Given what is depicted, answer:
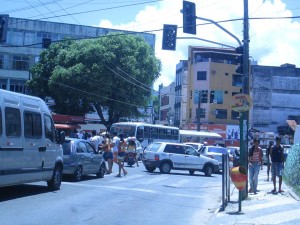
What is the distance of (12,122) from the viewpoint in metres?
12.5

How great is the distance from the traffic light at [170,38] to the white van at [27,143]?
5.61 metres

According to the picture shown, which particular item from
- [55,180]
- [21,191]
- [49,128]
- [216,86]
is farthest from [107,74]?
[21,191]

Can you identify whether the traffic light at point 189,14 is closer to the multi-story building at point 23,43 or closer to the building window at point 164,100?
the multi-story building at point 23,43

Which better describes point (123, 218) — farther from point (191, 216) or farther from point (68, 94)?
point (68, 94)

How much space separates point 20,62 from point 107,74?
2151cm

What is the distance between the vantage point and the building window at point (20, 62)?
64.5 metres

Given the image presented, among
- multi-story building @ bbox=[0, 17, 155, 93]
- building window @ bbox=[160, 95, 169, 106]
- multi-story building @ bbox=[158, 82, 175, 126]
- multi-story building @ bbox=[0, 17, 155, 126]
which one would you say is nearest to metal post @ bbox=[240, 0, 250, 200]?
multi-story building @ bbox=[0, 17, 155, 126]

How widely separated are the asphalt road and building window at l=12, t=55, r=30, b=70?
4847 centimetres

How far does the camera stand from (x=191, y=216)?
1197cm

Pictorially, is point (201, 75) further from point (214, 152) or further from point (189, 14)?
point (189, 14)

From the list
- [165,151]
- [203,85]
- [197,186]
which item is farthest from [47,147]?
[203,85]

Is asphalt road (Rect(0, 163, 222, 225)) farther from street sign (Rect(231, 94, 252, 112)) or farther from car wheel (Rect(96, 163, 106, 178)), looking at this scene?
street sign (Rect(231, 94, 252, 112))

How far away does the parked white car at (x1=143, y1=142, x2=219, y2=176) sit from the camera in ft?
86.2

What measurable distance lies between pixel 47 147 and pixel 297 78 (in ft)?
190
